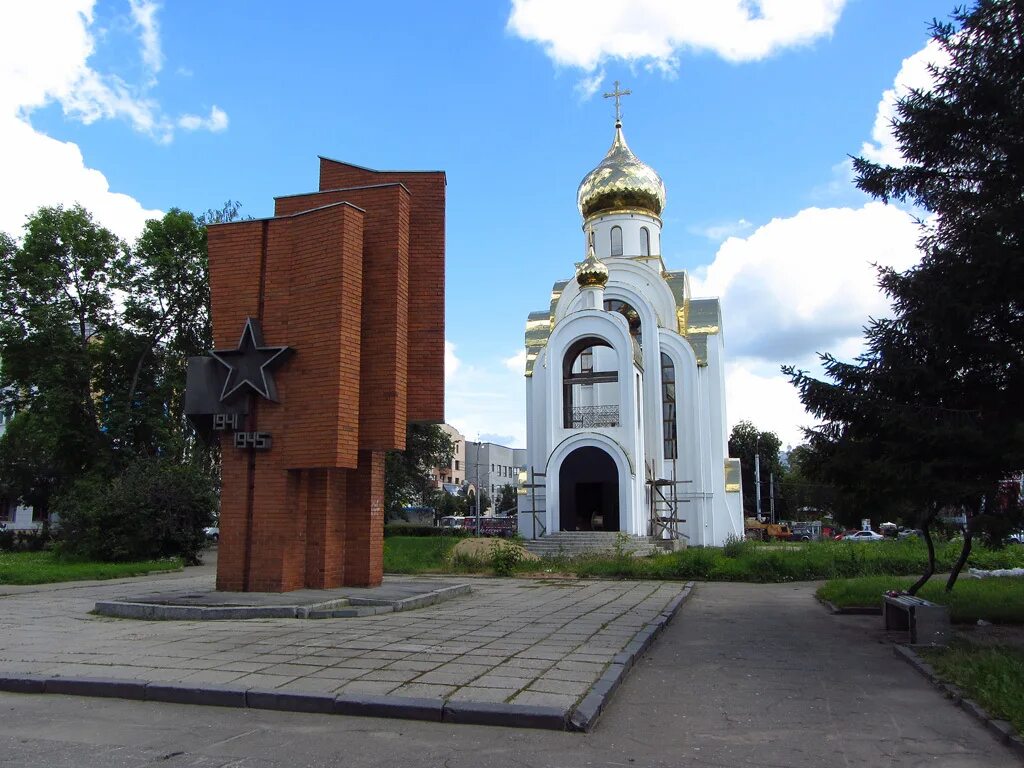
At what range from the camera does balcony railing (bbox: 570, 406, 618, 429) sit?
2944 cm

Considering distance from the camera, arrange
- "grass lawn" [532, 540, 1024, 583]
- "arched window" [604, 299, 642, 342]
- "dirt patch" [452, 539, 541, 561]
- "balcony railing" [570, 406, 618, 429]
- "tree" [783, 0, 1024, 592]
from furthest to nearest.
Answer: "arched window" [604, 299, 642, 342] < "balcony railing" [570, 406, 618, 429] < "dirt patch" [452, 539, 541, 561] < "grass lawn" [532, 540, 1024, 583] < "tree" [783, 0, 1024, 592]

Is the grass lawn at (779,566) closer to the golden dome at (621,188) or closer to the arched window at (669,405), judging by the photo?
the arched window at (669,405)

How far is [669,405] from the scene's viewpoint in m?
32.2

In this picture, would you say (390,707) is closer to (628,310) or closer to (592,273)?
(592,273)

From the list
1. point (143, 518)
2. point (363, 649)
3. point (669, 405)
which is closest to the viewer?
point (363, 649)

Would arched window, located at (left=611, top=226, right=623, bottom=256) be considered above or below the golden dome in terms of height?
below

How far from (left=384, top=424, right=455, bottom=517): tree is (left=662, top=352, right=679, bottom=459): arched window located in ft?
39.5

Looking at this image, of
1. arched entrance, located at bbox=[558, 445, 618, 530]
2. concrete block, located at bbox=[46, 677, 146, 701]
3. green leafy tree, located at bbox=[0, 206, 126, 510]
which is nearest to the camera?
concrete block, located at bbox=[46, 677, 146, 701]

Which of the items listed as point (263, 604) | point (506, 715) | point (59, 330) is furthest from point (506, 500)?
point (506, 715)

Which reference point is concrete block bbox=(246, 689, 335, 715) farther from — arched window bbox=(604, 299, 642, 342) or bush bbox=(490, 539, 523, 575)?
arched window bbox=(604, 299, 642, 342)

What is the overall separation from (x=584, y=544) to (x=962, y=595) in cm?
1448

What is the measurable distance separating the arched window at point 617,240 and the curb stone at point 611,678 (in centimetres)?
2573

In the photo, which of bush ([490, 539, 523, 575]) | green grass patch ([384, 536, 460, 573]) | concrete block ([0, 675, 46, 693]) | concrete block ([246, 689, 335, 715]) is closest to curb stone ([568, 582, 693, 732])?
concrete block ([246, 689, 335, 715])

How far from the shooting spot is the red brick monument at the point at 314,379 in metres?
11.3
